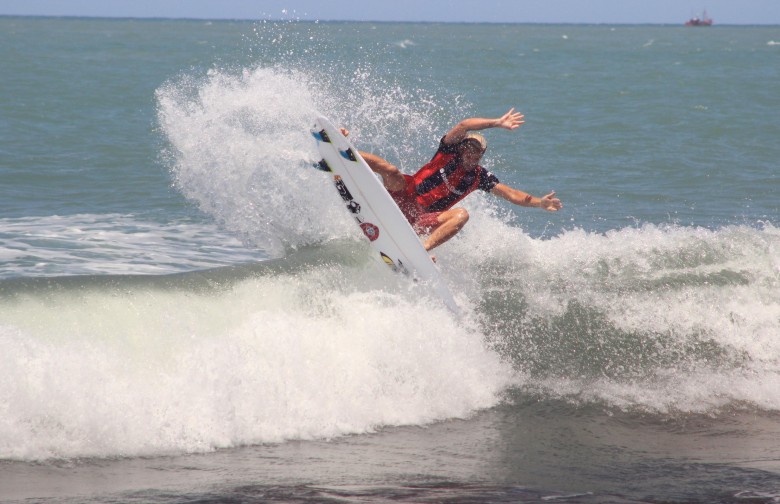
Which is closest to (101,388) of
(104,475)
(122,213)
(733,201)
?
(104,475)

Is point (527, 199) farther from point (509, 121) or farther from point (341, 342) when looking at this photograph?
point (341, 342)

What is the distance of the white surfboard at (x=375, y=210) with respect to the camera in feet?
25.2

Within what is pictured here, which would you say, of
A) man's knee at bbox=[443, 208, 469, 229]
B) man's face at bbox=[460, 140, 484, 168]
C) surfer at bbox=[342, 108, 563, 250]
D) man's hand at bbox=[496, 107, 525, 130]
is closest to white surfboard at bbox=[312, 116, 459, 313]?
surfer at bbox=[342, 108, 563, 250]

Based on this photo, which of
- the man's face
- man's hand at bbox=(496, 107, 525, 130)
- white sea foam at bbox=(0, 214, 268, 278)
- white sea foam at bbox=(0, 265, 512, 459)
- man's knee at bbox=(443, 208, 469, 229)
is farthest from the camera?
white sea foam at bbox=(0, 214, 268, 278)

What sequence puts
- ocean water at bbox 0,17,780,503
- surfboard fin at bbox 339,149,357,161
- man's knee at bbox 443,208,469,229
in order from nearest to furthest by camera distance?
ocean water at bbox 0,17,780,503, surfboard fin at bbox 339,149,357,161, man's knee at bbox 443,208,469,229

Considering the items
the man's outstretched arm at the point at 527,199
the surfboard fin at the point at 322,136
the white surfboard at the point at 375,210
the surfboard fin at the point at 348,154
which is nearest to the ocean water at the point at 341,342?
the white surfboard at the point at 375,210

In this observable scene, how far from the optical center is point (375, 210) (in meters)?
7.91

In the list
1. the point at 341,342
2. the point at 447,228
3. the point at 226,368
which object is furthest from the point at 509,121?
the point at 226,368

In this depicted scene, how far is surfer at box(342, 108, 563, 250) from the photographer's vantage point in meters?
7.84

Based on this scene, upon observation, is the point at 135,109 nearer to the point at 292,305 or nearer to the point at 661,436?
the point at 292,305

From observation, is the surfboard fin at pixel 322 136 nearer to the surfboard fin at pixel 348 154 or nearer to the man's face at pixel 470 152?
the surfboard fin at pixel 348 154

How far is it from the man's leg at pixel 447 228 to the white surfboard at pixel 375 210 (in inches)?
7.6

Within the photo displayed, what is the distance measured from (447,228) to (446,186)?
0.42 meters

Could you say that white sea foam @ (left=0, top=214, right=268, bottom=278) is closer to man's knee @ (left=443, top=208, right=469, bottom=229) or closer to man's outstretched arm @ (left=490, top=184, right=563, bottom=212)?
man's knee @ (left=443, top=208, right=469, bottom=229)
